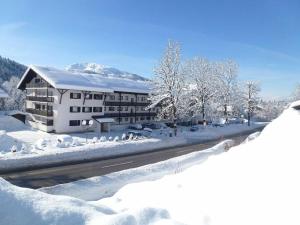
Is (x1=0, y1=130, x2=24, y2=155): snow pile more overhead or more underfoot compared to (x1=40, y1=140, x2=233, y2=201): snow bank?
more overhead

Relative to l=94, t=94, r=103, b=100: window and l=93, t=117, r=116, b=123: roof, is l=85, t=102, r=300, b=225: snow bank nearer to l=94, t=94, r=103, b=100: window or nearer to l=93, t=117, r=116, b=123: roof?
l=93, t=117, r=116, b=123: roof

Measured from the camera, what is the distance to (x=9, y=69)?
16138 centimetres

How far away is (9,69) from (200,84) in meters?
130

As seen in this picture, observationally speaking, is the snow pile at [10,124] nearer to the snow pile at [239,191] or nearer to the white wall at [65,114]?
the white wall at [65,114]

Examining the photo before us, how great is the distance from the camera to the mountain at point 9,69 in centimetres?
14962

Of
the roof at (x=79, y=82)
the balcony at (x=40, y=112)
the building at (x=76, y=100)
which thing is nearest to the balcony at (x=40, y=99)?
the building at (x=76, y=100)

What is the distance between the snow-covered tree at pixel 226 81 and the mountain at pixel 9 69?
11159 centimetres

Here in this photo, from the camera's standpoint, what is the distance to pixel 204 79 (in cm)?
6306

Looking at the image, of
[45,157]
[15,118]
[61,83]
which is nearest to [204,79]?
[61,83]

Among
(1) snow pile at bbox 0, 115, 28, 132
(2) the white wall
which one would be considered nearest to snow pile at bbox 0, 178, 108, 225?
(2) the white wall

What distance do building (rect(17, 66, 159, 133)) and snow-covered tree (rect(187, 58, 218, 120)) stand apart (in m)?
10.2

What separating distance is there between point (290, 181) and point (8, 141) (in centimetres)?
3252

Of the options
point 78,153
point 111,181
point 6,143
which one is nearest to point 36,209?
point 111,181

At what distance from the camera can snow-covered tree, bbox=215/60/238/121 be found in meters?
71.3
